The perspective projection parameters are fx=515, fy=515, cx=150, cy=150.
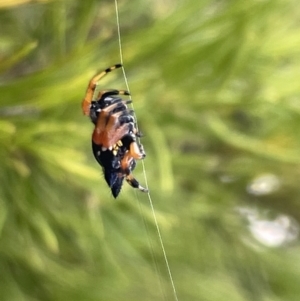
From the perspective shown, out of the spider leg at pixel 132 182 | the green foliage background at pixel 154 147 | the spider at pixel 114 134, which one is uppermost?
the green foliage background at pixel 154 147

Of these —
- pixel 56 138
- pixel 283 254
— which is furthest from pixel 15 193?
pixel 283 254

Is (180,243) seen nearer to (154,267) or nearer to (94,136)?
(154,267)

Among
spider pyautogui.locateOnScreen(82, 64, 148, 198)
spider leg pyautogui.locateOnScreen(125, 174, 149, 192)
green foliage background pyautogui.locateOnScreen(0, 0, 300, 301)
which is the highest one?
green foliage background pyautogui.locateOnScreen(0, 0, 300, 301)

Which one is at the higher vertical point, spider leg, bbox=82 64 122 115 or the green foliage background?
the green foliage background
